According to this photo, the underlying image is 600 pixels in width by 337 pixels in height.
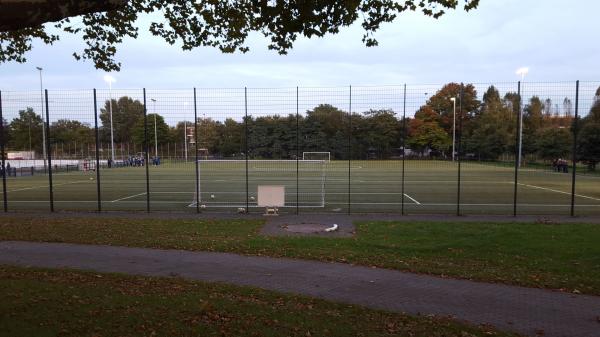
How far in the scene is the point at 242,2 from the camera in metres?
8.65

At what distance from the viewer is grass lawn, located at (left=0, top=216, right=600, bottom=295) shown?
24.3 ft

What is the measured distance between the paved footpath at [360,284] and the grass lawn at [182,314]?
51cm

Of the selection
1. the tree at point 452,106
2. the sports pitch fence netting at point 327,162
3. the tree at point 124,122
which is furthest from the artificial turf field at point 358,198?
the tree at point 452,106

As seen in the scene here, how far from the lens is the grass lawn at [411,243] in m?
7.41

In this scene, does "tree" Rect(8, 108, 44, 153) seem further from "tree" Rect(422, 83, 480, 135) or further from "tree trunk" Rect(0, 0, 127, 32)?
"tree trunk" Rect(0, 0, 127, 32)

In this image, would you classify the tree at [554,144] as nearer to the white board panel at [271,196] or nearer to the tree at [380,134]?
the tree at [380,134]

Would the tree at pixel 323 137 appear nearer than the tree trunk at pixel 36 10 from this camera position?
No

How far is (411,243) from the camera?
30.9 ft

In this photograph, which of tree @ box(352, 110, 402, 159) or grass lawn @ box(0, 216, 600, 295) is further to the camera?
tree @ box(352, 110, 402, 159)

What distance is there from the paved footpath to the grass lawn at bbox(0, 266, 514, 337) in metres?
0.51

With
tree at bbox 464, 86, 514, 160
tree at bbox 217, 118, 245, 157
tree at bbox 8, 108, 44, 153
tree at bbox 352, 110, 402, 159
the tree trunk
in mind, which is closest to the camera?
the tree trunk

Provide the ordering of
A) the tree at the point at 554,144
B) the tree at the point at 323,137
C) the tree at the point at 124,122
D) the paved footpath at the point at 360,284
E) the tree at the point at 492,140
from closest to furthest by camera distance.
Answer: the paved footpath at the point at 360,284
the tree at the point at 323,137
the tree at the point at 492,140
the tree at the point at 554,144
the tree at the point at 124,122

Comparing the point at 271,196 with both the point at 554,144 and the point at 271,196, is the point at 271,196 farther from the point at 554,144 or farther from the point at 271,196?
the point at 554,144

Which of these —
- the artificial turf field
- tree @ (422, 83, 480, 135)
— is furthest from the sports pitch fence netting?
tree @ (422, 83, 480, 135)
